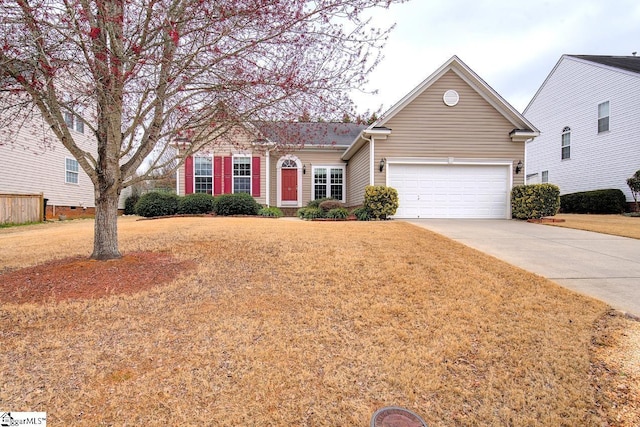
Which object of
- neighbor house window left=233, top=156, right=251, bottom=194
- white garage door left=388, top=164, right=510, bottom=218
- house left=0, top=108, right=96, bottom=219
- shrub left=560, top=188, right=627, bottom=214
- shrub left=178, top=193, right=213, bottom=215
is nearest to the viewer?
white garage door left=388, top=164, right=510, bottom=218

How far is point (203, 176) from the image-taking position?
15.6 m

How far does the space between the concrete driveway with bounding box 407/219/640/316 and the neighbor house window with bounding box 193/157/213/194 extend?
1078 cm

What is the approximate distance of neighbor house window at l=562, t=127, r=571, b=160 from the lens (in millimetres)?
18969

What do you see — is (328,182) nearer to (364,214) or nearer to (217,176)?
(364,214)

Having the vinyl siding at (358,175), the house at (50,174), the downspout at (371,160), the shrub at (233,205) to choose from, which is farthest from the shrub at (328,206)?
the house at (50,174)

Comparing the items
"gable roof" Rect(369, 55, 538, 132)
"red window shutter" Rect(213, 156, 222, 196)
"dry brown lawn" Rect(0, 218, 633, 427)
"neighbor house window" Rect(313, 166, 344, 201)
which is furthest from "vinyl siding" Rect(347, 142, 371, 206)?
"dry brown lawn" Rect(0, 218, 633, 427)

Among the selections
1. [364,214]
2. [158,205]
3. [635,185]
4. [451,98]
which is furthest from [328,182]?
[635,185]

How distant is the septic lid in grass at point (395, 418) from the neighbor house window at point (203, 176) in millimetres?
14564

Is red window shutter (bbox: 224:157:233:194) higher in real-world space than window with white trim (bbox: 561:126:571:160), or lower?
lower

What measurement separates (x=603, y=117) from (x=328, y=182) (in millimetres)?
14360

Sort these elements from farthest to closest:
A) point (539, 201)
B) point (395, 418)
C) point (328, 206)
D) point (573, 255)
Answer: point (328, 206)
point (539, 201)
point (573, 255)
point (395, 418)

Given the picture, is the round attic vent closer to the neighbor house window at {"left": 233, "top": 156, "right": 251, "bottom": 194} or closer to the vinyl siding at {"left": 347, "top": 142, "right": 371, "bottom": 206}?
the vinyl siding at {"left": 347, "top": 142, "right": 371, "bottom": 206}

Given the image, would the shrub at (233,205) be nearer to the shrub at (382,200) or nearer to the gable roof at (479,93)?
the shrub at (382,200)

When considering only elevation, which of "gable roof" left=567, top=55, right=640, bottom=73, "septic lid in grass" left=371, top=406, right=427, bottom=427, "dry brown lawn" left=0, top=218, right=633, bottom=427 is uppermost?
"gable roof" left=567, top=55, right=640, bottom=73
